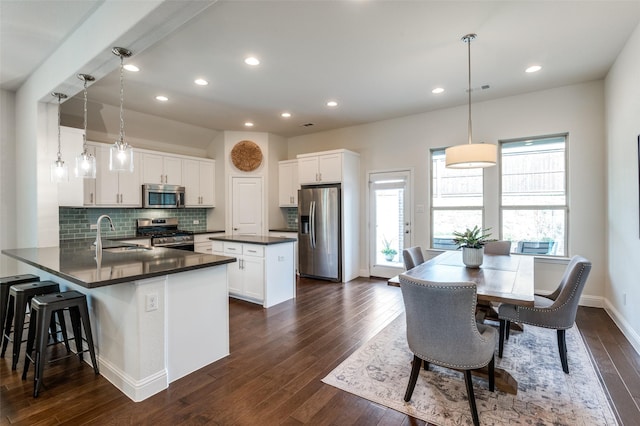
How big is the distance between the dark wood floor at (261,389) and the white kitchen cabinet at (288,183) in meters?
3.38

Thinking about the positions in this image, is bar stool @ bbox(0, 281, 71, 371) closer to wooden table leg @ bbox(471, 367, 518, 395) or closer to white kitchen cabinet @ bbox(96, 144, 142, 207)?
white kitchen cabinet @ bbox(96, 144, 142, 207)

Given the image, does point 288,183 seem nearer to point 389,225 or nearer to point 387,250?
point 389,225

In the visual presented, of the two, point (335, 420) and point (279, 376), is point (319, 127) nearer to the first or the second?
point (279, 376)

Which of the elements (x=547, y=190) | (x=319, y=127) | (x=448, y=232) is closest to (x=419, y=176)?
(x=448, y=232)

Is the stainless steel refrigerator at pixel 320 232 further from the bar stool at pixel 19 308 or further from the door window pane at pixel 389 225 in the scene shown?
the bar stool at pixel 19 308

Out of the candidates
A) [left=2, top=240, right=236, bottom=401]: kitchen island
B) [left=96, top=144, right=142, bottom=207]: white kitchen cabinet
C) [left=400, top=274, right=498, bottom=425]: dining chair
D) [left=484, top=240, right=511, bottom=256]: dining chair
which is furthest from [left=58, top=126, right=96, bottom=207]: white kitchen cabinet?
[left=484, top=240, right=511, bottom=256]: dining chair

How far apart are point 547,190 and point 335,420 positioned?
4312mm

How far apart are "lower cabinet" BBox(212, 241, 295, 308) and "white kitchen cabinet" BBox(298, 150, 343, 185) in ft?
5.71

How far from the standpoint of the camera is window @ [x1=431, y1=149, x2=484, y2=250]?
489 centimetres

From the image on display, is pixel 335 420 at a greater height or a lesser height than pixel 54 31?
lesser

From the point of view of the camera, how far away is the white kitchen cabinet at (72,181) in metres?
4.02

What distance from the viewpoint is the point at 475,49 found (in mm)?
3139

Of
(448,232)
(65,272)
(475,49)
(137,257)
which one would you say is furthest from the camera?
(448,232)

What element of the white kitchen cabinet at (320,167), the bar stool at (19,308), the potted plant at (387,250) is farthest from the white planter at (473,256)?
the bar stool at (19,308)
